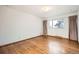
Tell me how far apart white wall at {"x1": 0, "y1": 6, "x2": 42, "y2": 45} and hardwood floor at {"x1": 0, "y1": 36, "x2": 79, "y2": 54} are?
169 millimetres

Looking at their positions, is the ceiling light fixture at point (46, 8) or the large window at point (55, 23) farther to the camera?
the large window at point (55, 23)

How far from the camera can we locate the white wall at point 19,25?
224 cm

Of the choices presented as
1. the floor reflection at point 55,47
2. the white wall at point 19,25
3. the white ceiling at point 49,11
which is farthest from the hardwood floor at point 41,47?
the white ceiling at point 49,11

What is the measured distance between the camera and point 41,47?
223 cm

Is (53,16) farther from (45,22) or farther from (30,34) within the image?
(30,34)

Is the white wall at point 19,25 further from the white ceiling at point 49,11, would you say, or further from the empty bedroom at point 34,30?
the white ceiling at point 49,11

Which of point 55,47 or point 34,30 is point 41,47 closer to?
point 55,47

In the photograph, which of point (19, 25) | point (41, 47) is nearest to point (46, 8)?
point (19, 25)

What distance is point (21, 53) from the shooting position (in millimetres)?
1988

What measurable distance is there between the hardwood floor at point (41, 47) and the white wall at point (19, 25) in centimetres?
17

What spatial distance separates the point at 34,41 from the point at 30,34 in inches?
9.0

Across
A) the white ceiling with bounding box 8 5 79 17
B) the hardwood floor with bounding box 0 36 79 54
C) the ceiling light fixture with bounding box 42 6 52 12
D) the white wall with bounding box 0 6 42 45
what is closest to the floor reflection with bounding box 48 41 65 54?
the hardwood floor with bounding box 0 36 79 54

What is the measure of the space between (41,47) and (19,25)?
0.83 metres
